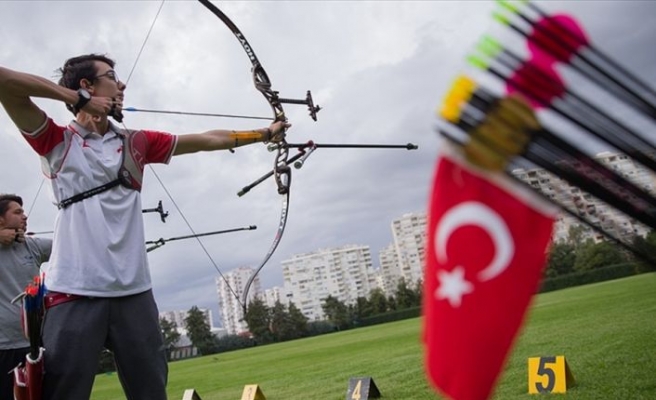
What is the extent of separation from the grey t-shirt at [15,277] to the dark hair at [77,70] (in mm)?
1675

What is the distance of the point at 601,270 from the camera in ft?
136

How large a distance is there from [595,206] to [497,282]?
0.34 m

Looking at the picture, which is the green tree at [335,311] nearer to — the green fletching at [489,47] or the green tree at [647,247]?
the green tree at [647,247]

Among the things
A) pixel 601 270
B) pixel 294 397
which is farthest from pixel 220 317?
pixel 294 397

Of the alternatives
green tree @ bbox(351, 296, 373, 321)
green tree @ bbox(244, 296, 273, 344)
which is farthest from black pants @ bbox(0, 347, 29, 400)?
green tree @ bbox(351, 296, 373, 321)

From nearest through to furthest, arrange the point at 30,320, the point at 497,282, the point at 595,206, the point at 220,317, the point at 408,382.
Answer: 1. the point at 497,282
2. the point at 595,206
3. the point at 30,320
4. the point at 408,382
5. the point at 220,317

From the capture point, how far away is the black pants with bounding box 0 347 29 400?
143 inches

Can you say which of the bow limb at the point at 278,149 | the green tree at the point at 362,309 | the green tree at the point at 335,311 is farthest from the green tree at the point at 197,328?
the bow limb at the point at 278,149

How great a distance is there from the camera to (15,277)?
3824 mm

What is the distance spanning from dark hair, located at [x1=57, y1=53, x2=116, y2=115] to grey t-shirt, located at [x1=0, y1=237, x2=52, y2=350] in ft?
5.50

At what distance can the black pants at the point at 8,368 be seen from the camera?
3623mm

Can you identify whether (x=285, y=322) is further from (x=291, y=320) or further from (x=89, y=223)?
(x=89, y=223)

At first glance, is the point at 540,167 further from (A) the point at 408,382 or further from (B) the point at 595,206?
(A) the point at 408,382

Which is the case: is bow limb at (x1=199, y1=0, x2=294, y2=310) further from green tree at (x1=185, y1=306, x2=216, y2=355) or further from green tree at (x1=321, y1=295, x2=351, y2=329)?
green tree at (x1=321, y1=295, x2=351, y2=329)
